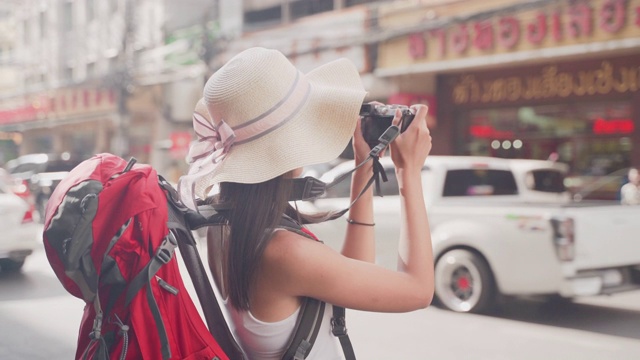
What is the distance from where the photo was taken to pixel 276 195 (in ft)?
5.67

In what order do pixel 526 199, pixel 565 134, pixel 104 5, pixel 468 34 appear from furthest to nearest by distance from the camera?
pixel 104 5 < pixel 565 134 < pixel 468 34 < pixel 526 199

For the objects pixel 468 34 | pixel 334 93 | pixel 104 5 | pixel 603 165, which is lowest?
pixel 603 165

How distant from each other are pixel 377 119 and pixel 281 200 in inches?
14.2

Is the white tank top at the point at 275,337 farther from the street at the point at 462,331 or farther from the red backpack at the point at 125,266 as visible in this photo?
the street at the point at 462,331

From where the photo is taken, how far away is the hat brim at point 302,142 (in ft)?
5.59

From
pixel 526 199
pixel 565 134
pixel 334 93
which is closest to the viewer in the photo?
pixel 334 93

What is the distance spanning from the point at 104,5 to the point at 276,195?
108ft

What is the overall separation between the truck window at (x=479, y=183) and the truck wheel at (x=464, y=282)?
1.05m

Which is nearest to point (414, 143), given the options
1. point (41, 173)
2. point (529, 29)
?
point (529, 29)

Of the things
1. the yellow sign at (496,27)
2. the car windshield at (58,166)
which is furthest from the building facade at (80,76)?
the yellow sign at (496,27)

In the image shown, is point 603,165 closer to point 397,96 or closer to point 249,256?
Result: point 397,96

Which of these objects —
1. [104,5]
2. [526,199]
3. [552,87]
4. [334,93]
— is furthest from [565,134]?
[104,5]

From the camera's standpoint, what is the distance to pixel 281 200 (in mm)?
1721

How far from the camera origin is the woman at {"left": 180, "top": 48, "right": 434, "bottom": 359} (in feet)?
5.43
